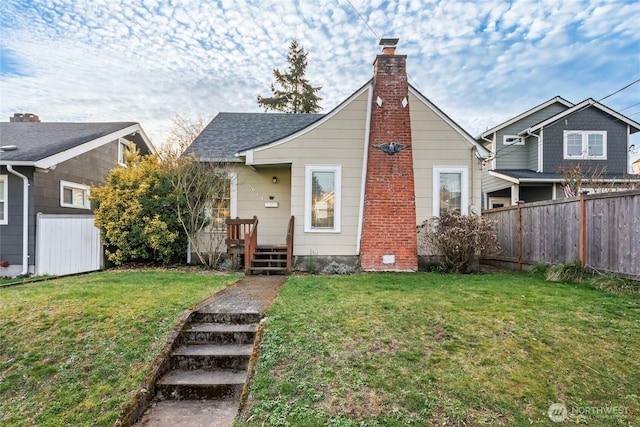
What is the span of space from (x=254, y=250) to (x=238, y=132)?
5.09m

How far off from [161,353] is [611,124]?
65.5 feet

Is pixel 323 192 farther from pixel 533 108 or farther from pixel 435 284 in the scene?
pixel 533 108

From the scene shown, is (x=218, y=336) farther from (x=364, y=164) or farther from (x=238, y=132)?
(x=238, y=132)

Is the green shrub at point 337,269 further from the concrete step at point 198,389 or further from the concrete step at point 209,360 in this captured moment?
the concrete step at point 198,389

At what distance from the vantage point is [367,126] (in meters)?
9.24

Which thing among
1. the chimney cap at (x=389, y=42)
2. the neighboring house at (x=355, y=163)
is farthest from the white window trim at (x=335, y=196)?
the chimney cap at (x=389, y=42)

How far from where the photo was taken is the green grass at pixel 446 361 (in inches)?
113

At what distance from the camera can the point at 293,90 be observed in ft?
93.0

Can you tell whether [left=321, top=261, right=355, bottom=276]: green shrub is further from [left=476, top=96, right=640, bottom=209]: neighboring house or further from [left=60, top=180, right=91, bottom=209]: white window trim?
[left=476, top=96, right=640, bottom=209]: neighboring house

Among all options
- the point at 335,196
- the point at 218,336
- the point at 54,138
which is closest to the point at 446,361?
the point at 218,336

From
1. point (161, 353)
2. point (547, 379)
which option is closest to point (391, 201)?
point (547, 379)

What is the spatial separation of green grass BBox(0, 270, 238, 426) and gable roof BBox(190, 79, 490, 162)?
5.21m

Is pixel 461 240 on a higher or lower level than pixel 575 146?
lower

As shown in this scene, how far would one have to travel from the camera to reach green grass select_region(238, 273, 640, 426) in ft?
9.44
